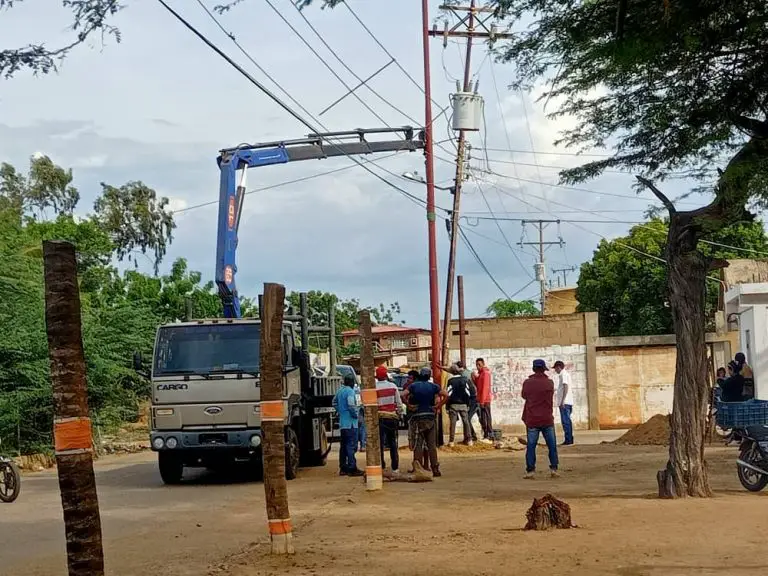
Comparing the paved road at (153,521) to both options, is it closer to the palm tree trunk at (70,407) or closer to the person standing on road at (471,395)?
the palm tree trunk at (70,407)

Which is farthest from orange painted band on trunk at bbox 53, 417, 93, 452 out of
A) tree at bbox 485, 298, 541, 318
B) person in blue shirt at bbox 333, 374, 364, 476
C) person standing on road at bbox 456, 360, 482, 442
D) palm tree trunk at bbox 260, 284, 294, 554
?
tree at bbox 485, 298, 541, 318

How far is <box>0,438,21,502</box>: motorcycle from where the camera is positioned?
16.4m

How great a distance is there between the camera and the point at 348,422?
61.4 ft

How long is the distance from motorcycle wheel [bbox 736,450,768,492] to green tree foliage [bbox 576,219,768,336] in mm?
35959

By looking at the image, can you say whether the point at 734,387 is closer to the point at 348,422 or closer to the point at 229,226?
the point at 348,422

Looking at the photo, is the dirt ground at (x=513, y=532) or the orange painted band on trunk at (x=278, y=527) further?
the orange painted band on trunk at (x=278, y=527)

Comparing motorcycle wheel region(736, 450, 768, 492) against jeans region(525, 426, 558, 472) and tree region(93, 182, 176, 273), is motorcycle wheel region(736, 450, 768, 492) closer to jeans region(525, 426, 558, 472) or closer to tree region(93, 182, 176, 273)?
jeans region(525, 426, 558, 472)

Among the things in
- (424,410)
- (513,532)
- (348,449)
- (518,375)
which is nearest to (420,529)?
(513,532)

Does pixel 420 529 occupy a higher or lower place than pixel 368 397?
lower

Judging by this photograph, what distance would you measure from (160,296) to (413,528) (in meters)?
28.7

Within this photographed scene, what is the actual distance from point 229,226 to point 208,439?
16.9 ft

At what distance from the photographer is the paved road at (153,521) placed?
10.3 m

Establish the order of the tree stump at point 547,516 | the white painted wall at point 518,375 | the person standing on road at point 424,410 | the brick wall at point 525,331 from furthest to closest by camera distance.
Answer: the brick wall at point 525,331 < the white painted wall at point 518,375 < the person standing on road at point 424,410 < the tree stump at point 547,516

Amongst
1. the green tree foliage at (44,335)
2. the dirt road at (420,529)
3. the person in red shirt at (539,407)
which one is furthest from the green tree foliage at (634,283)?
the person in red shirt at (539,407)
